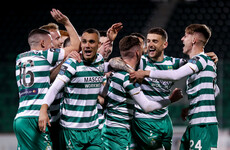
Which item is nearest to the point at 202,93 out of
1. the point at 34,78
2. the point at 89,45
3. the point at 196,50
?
the point at 196,50

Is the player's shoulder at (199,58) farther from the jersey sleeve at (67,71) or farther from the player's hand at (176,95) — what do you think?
the jersey sleeve at (67,71)

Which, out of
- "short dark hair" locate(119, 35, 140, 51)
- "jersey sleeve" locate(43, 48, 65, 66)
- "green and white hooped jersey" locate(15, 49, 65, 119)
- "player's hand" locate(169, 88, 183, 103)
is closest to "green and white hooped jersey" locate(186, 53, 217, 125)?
"player's hand" locate(169, 88, 183, 103)

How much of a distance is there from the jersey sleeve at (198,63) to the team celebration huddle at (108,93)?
0.01m

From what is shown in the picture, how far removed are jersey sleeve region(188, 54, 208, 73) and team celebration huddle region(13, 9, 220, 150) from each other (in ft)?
0.03

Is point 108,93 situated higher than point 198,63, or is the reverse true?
point 198,63

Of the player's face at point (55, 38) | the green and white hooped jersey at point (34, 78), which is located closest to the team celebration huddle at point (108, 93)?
the green and white hooped jersey at point (34, 78)

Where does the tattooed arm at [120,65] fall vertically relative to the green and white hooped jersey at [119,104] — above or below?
above

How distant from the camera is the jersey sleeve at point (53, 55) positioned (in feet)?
11.9

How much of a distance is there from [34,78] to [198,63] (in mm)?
1748

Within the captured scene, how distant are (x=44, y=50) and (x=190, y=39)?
1.68 m

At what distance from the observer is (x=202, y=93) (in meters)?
3.80

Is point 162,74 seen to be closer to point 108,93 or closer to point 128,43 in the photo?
point 128,43

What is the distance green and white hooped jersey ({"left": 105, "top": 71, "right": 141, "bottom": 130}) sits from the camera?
383 centimetres

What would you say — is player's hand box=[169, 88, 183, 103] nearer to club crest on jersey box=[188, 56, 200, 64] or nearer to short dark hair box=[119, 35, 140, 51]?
club crest on jersey box=[188, 56, 200, 64]
